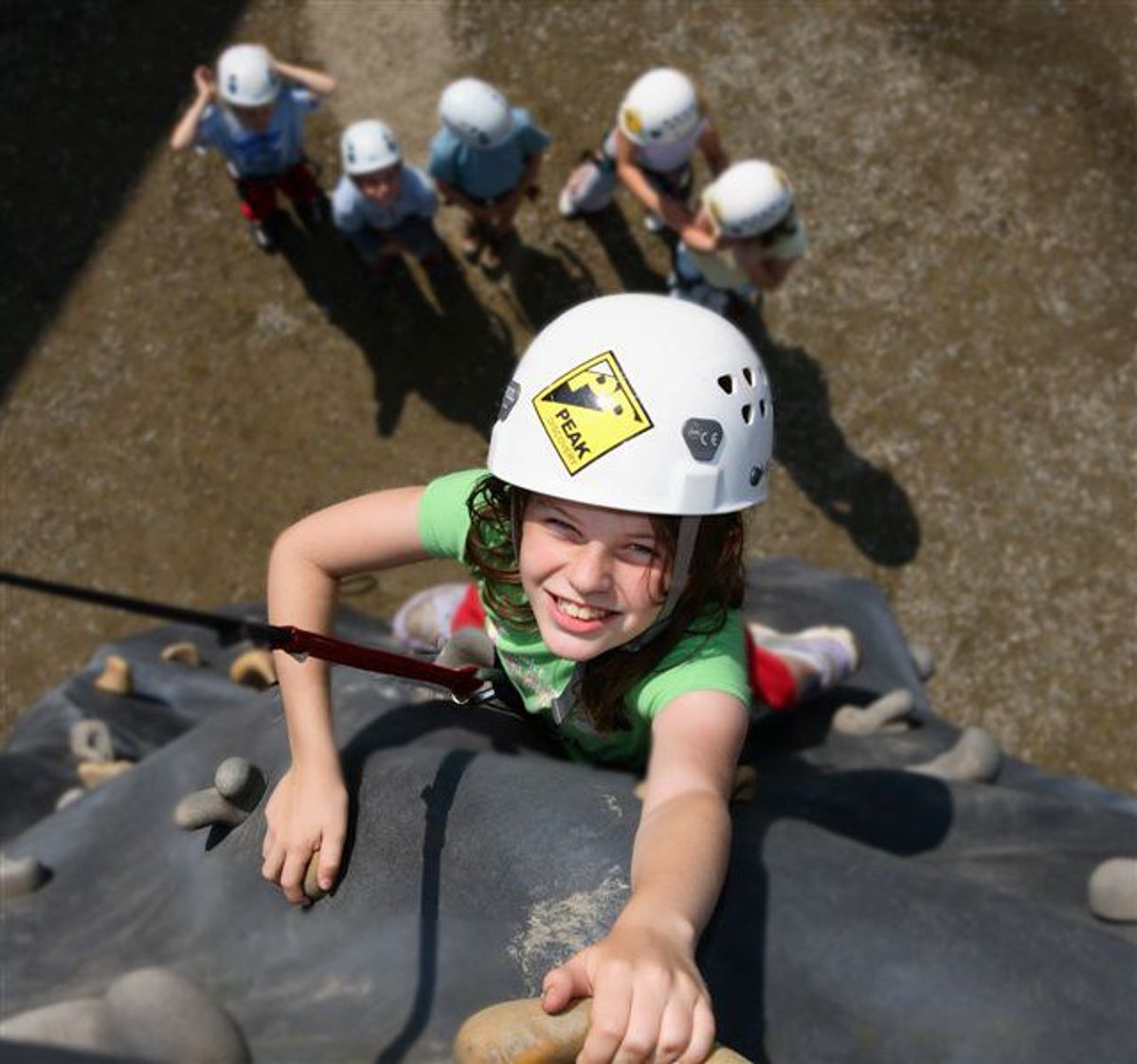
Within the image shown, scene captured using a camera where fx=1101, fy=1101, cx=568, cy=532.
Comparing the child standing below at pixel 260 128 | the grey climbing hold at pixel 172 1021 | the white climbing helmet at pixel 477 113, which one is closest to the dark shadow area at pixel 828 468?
the white climbing helmet at pixel 477 113

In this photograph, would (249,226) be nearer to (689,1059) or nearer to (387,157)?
(387,157)

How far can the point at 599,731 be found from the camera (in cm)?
214

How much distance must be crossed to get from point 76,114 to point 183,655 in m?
3.21

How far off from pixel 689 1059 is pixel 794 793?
146 cm

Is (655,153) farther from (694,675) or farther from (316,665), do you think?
(316,665)

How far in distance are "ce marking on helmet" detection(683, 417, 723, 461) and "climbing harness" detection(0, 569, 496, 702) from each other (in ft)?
1.82

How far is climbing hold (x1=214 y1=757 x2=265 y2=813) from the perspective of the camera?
1702mm

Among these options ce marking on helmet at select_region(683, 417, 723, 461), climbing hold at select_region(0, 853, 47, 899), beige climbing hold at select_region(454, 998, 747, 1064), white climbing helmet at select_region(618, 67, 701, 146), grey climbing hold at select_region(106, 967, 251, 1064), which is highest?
beige climbing hold at select_region(454, 998, 747, 1064)

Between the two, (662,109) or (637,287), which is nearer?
(662,109)

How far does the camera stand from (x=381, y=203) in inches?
183

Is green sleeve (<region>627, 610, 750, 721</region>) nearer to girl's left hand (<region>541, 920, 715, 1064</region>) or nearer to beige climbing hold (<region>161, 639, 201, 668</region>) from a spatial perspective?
girl's left hand (<region>541, 920, 715, 1064</region>)

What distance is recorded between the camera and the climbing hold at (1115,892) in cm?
213

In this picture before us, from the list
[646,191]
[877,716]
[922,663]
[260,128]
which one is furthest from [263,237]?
[877,716]

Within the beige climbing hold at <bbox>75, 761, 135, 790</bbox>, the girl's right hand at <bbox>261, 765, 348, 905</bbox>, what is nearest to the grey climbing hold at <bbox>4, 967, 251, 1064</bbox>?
the girl's right hand at <bbox>261, 765, 348, 905</bbox>
